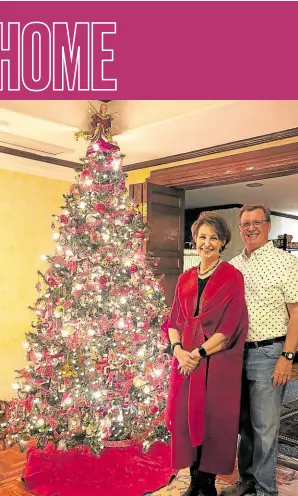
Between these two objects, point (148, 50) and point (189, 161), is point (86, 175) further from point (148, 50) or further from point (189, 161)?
point (189, 161)

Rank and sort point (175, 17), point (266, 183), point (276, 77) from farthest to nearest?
point (266, 183) < point (276, 77) < point (175, 17)

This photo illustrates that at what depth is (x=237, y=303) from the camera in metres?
1.98

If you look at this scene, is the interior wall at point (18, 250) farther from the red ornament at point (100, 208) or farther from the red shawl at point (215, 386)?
the red shawl at point (215, 386)

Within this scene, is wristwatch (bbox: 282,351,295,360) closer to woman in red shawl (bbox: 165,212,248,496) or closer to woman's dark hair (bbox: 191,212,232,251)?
woman in red shawl (bbox: 165,212,248,496)

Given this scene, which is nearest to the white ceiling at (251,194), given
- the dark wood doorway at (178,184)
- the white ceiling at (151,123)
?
the dark wood doorway at (178,184)

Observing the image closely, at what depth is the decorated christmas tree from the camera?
2736mm

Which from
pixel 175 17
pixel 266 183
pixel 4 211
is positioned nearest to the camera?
pixel 175 17

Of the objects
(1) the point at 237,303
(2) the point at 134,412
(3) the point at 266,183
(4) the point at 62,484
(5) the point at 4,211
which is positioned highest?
(3) the point at 266,183

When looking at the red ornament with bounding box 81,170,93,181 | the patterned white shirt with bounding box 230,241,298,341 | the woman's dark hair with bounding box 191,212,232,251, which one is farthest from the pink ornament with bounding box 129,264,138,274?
the patterned white shirt with bounding box 230,241,298,341

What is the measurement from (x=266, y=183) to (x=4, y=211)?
3044 millimetres

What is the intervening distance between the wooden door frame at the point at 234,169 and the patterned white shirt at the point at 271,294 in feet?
4.76

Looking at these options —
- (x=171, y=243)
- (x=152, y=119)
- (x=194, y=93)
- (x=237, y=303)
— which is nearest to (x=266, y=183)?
(x=171, y=243)

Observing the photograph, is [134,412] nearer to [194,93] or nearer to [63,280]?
[63,280]

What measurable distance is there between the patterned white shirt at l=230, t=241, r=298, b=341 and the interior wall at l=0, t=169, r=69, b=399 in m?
2.84
